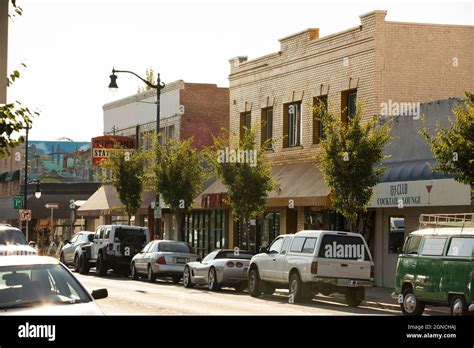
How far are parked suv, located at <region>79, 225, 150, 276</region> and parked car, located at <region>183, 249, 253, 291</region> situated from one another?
28.7ft

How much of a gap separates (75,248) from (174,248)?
10073mm

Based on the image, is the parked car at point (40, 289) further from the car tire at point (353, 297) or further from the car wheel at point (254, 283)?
the car wheel at point (254, 283)

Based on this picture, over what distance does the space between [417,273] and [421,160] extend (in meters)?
9.57

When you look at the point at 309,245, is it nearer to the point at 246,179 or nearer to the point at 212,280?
the point at 212,280

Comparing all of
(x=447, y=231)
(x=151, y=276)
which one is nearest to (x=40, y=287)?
(x=447, y=231)

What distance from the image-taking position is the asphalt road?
23.0 m

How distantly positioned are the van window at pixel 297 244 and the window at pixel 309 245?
0.18 meters

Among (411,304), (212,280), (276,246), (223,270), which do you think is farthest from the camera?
→ (212,280)

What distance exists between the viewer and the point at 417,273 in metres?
23.5

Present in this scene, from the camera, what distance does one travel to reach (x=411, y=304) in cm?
2370

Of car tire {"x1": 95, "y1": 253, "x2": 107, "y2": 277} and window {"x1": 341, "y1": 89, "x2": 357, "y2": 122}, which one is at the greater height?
window {"x1": 341, "y1": 89, "x2": 357, "y2": 122}

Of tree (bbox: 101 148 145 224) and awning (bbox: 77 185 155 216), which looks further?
awning (bbox: 77 185 155 216)

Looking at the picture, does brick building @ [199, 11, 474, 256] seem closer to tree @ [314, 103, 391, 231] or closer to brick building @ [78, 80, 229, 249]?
tree @ [314, 103, 391, 231]

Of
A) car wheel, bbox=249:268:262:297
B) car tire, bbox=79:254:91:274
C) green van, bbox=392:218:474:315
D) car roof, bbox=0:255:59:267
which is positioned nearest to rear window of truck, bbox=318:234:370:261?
green van, bbox=392:218:474:315
